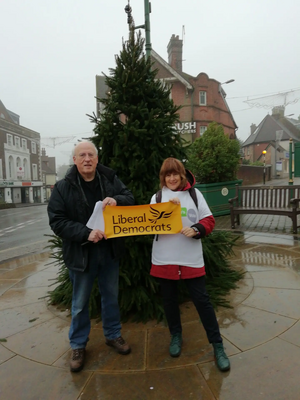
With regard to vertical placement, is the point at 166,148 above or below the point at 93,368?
above

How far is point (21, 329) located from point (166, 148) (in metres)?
2.53

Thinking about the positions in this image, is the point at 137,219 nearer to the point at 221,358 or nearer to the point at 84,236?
the point at 84,236

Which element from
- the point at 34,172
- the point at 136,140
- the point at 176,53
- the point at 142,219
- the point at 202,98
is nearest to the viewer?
the point at 142,219

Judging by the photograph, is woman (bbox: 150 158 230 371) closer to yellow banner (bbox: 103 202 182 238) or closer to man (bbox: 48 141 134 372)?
yellow banner (bbox: 103 202 182 238)

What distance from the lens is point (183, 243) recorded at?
93.5 inches

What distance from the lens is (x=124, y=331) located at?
9.53ft

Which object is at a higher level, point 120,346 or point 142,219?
point 142,219

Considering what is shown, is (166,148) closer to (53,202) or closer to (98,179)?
(98,179)

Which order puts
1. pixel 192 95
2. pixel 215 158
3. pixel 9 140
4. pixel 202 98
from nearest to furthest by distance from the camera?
1. pixel 215 158
2. pixel 192 95
3. pixel 202 98
4. pixel 9 140

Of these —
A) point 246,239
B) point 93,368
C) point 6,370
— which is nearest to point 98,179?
Answer: point 93,368

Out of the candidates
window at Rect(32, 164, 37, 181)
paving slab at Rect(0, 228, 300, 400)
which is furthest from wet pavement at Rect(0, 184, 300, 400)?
window at Rect(32, 164, 37, 181)

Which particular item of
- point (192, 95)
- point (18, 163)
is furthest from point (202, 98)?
point (18, 163)

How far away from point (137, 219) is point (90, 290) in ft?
2.38

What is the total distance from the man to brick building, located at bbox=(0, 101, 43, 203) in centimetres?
4218
